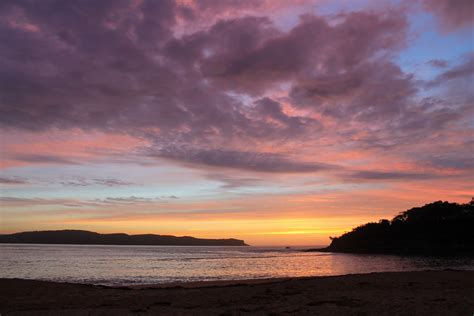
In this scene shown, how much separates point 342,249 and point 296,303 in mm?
147546

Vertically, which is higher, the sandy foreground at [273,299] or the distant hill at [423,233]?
the distant hill at [423,233]

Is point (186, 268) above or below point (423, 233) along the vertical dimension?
below

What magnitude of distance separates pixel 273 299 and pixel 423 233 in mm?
128282

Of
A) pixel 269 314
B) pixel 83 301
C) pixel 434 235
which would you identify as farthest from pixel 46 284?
pixel 434 235

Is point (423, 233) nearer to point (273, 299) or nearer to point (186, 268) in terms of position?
point (186, 268)

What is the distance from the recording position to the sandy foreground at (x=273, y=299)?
1571 centimetres

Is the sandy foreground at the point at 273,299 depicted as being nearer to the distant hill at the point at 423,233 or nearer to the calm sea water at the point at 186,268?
the calm sea water at the point at 186,268

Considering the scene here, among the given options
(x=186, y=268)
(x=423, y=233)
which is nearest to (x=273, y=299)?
(x=186, y=268)

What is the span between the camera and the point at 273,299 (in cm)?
1911

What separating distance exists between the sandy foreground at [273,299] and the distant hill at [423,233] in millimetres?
101966

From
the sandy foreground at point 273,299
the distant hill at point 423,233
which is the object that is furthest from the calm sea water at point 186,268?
the distant hill at point 423,233

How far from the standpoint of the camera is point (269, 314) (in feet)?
49.0

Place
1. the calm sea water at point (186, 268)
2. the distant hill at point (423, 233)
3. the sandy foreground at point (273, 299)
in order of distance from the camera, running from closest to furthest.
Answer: the sandy foreground at point (273, 299), the calm sea water at point (186, 268), the distant hill at point (423, 233)

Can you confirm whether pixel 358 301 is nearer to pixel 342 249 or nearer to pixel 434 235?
pixel 434 235
